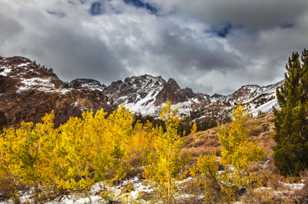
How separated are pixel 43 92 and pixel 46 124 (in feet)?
368

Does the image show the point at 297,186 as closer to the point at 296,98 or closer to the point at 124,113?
the point at 296,98

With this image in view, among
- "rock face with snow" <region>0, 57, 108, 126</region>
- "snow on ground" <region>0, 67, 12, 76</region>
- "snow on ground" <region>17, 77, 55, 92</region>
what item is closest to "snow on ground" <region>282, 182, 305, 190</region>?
"rock face with snow" <region>0, 57, 108, 126</region>

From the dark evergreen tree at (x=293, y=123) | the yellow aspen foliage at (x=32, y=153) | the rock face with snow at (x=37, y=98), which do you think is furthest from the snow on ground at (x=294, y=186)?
the rock face with snow at (x=37, y=98)

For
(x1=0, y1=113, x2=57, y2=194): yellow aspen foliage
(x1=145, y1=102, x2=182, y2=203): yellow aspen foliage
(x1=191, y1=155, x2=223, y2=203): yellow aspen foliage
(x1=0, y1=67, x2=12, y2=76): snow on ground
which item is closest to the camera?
(x1=145, y1=102, x2=182, y2=203): yellow aspen foliage

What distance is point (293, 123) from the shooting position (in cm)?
2245

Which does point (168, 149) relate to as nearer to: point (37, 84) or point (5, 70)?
point (37, 84)

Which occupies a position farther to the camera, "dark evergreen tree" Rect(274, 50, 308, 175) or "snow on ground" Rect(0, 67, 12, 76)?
"snow on ground" Rect(0, 67, 12, 76)

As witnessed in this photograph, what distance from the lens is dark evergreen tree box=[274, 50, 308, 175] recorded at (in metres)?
22.5

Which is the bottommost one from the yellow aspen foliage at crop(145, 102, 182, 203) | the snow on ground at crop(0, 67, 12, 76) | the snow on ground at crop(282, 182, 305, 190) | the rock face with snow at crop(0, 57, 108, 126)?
the snow on ground at crop(282, 182, 305, 190)

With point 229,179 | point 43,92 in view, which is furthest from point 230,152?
point 43,92

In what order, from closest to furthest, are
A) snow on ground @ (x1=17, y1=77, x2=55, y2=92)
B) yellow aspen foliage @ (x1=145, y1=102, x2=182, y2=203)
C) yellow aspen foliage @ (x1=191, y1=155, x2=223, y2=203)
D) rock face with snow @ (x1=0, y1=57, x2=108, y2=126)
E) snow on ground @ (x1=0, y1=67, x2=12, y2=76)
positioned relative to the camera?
yellow aspen foliage @ (x1=145, y1=102, x2=182, y2=203)
yellow aspen foliage @ (x1=191, y1=155, x2=223, y2=203)
rock face with snow @ (x1=0, y1=57, x2=108, y2=126)
snow on ground @ (x1=17, y1=77, x2=55, y2=92)
snow on ground @ (x1=0, y1=67, x2=12, y2=76)

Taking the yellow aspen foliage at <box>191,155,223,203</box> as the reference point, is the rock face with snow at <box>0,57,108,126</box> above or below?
above

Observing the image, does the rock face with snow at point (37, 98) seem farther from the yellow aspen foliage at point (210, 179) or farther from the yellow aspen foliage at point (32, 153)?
the yellow aspen foliage at point (210, 179)

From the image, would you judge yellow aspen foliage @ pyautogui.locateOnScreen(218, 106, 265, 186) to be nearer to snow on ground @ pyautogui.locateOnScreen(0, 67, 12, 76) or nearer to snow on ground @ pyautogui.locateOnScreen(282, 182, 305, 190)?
snow on ground @ pyautogui.locateOnScreen(282, 182, 305, 190)
